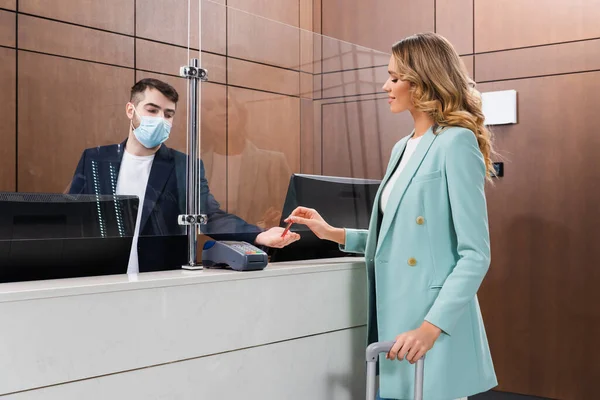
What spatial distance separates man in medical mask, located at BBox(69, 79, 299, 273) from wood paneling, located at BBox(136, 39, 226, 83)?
41 millimetres

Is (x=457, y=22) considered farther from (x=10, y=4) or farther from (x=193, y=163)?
(x=10, y=4)

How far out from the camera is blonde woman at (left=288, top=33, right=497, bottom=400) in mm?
1643

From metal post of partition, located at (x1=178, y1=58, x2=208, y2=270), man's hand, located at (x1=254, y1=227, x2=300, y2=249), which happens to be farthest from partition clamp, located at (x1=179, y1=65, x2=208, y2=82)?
man's hand, located at (x1=254, y1=227, x2=300, y2=249)

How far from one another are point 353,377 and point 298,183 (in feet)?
2.04

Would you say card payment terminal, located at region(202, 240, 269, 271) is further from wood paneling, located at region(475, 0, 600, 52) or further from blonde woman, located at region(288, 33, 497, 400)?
wood paneling, located at region(475, 0, 600, 52)

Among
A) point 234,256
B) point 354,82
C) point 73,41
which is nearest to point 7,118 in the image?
point 73,41

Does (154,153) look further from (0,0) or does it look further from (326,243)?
(326,243)

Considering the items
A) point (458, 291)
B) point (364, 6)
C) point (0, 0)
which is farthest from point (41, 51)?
point (364, 6)

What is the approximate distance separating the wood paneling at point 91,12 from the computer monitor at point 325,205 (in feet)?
2.35

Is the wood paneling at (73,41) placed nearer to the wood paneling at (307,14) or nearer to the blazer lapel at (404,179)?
the blazer lapel at (404,179)

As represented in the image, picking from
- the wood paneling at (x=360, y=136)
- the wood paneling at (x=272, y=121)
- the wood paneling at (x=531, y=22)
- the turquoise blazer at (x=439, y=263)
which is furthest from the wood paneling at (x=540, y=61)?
the turquoise blazer at (x=439, y=263)

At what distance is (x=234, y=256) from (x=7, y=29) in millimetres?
765

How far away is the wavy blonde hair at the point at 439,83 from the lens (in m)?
1.80

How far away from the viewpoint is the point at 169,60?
180 cm
